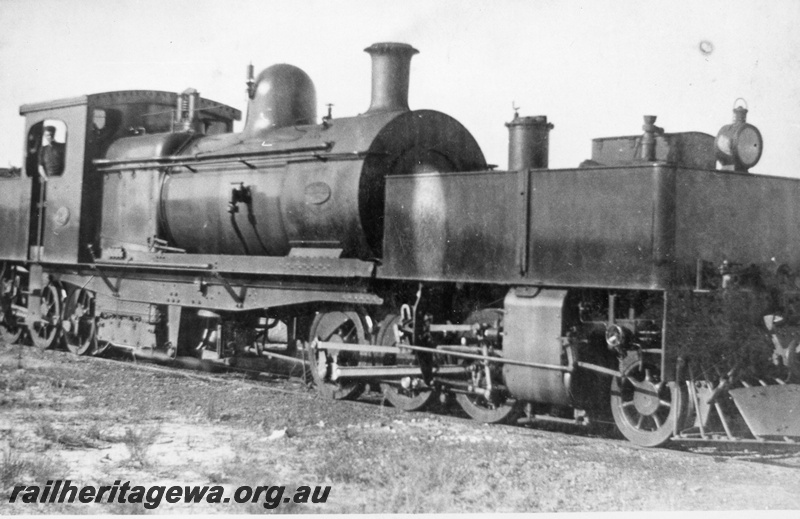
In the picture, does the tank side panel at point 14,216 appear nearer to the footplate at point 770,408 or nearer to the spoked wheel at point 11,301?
the spoked wheel at point 11,301

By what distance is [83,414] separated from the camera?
23.0 feet

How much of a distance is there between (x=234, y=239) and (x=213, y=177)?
755mm

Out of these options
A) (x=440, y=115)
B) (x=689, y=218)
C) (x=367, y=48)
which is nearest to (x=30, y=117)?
(x=367, y=48)

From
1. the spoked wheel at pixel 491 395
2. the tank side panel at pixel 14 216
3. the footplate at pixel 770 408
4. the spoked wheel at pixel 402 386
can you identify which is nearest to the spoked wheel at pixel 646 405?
the footplate at pixel 770 408

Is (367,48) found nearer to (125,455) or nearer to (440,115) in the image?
(440,115)

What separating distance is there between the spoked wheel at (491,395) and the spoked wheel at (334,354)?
1.30 m

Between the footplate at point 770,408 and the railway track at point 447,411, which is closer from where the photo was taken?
the footplate at point 770,408

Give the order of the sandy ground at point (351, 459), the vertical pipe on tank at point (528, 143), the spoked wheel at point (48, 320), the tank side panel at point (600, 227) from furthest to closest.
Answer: the spoked wheel at point (48, 320), the vertical pipe on tank at point (528, 143), the tank side panel at point (600, 227), the sandy ground at point (351, 459)

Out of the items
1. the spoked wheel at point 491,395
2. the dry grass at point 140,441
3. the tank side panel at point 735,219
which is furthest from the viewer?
the spoked wheel at point 491,395

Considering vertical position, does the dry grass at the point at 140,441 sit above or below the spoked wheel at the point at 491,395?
below

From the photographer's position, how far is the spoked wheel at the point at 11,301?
39.6 ft

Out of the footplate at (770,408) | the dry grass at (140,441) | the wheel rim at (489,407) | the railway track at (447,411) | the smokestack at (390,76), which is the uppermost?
the smokestack at (390,76)

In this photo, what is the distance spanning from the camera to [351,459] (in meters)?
5.58

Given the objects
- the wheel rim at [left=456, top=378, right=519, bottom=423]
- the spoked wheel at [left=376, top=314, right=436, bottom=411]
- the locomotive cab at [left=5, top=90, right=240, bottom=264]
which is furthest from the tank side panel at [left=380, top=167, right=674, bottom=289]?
the locomotive cab at [left=5, top=90, right=240, bottom=264]
